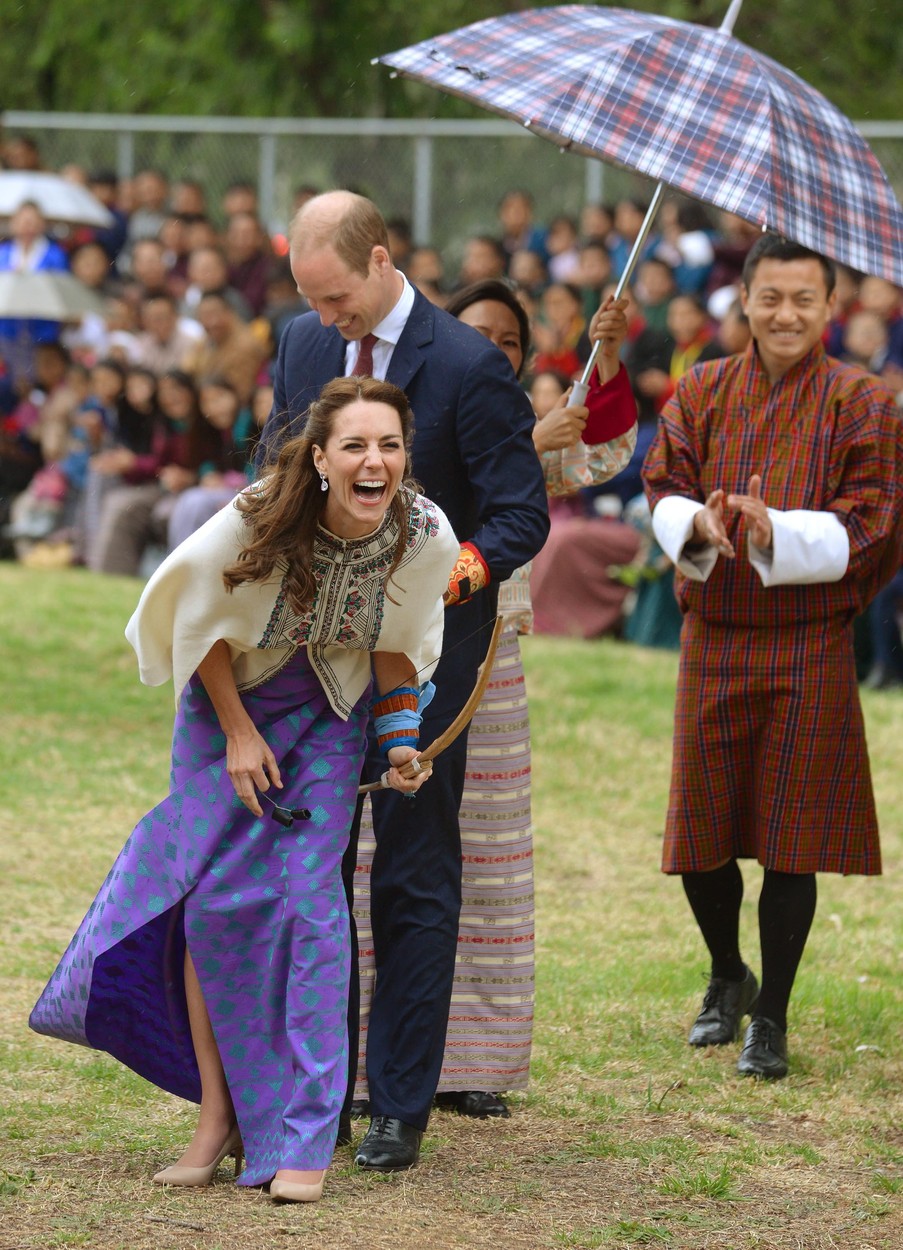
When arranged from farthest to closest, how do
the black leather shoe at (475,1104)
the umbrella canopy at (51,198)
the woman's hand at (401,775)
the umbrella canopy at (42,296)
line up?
the umbrella canopy at (51,198) < the umbrella canopy at (42,296) < the black leather shoe at (475,1104) < the woman's hand at (401,775)

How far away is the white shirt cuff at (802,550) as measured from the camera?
15.9 feet

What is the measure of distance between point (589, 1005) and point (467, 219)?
967cm

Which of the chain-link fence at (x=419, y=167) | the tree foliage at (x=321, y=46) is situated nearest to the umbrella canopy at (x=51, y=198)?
the chain-link fence at (x=419, y=167)

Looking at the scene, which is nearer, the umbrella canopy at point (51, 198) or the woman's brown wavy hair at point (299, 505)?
the woman's brown wavy hair at point (299, 505)

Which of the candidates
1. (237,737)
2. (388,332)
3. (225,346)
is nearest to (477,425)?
(388,332)

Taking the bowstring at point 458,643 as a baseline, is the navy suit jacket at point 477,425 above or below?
above

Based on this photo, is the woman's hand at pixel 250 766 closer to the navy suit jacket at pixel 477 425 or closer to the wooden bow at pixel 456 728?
the wooden bow at pixel 456 728

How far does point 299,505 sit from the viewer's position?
12.3 ft

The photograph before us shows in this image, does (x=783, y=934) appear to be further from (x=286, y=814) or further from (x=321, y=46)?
(x=321, y=46)

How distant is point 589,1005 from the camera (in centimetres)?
559

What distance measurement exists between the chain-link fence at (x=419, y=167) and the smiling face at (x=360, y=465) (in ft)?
33.6

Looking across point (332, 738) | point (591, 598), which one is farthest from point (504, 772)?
point (591, 598)

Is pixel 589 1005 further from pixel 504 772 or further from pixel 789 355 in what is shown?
pixel 789 355

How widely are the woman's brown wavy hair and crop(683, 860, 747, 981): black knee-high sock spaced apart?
1763mm
